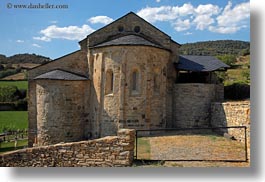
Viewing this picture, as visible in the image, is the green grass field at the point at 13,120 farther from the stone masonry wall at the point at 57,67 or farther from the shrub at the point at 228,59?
the shrub at the point at 228,59

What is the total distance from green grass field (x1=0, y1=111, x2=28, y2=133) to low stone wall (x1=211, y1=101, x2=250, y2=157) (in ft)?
24.1

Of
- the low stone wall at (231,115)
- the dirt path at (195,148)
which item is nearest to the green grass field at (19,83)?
the dirt path at (195,148)

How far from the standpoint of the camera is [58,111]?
1052cm

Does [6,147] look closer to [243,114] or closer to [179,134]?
[179,134]

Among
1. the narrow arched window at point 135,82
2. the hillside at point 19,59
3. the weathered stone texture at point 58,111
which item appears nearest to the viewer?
the hillside at point 19,59

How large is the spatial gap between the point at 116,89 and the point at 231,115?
12.3 ft

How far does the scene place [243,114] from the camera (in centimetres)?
804

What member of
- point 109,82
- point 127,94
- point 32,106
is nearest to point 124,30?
point 109,82

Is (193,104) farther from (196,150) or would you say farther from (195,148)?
(196,150)

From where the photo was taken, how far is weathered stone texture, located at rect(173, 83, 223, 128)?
1115 cm

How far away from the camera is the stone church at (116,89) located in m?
9.96

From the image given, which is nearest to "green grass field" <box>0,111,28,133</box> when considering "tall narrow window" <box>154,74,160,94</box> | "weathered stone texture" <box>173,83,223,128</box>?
"tall narrow window" <box>154,74,160,94</box>

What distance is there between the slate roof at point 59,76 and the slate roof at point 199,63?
411cm

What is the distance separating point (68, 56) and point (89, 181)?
6.74 metres
